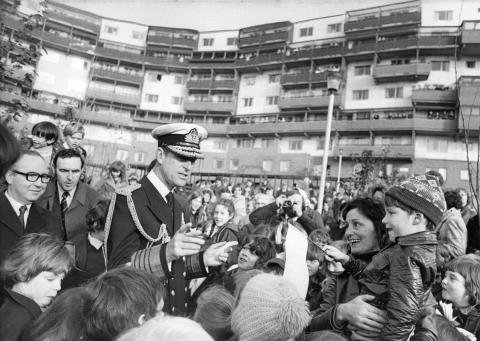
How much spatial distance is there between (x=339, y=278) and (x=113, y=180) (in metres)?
5.22

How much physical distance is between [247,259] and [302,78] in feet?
148

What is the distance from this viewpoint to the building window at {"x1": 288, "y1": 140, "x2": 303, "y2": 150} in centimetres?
4746

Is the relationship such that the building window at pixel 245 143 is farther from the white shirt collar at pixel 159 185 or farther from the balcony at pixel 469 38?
the white shirt collar at pixel 159 185

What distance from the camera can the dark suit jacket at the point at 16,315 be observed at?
233 centimetres

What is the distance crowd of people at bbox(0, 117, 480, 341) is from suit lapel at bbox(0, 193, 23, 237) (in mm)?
10

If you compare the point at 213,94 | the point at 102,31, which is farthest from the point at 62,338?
the point at 102,31

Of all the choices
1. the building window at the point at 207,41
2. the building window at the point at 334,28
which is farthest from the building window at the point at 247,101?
the building window at the point at 334,28

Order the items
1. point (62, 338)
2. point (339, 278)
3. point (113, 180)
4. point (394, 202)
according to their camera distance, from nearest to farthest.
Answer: point (62, 338) → point (394, 202) → point (339, 278) → point (113, 180)

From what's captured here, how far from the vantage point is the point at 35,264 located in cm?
283

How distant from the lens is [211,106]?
52531 millimetres

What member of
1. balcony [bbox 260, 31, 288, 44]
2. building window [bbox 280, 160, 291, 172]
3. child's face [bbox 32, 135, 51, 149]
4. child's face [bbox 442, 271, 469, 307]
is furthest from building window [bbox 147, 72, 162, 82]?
child's face [bbox 442, 271, 469, 307]

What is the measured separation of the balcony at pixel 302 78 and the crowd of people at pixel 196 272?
143 ft

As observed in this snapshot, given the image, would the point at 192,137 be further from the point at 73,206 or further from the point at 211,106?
the point at 211,106

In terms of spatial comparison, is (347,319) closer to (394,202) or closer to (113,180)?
(394,202)
